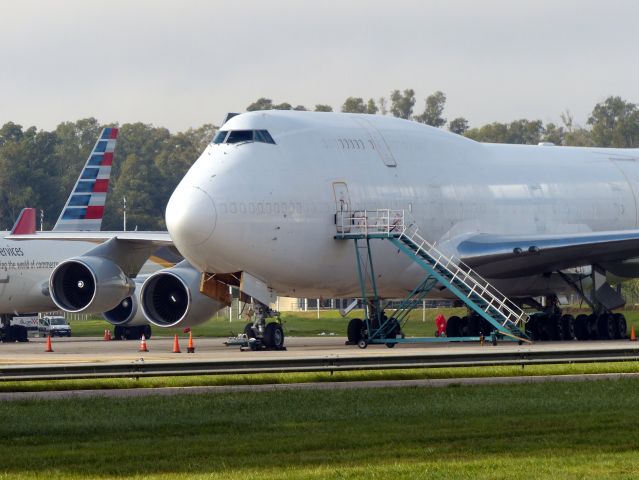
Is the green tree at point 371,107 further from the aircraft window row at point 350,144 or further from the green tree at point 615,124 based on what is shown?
the aircraft window row at point 350,144

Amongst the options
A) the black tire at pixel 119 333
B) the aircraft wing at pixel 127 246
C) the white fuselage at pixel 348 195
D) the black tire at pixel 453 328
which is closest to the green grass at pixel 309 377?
the white fuselage at pixel 348 195

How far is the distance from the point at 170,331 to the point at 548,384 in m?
37.5

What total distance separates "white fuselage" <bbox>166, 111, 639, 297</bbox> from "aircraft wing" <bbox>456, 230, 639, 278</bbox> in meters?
0.78

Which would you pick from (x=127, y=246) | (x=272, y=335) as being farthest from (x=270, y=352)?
(x=127, y=246)

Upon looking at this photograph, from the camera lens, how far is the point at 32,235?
43.9 meters

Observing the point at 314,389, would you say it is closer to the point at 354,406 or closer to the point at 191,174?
the point at 354,406

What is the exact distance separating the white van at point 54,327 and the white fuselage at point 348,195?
28.4 m

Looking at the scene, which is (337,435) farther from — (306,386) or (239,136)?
(239,136)

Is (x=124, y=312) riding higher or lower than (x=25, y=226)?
lower

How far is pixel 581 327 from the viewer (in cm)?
3966

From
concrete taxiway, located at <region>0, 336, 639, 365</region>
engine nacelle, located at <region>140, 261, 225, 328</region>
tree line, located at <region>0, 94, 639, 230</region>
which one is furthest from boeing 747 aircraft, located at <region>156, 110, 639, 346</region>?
tree line, located at <region>0, 94, 639, 230</region>

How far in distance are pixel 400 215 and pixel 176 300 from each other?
20.4ft

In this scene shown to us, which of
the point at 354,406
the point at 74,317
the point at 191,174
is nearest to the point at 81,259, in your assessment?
the point at 191,174

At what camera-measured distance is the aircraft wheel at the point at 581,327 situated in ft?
130
